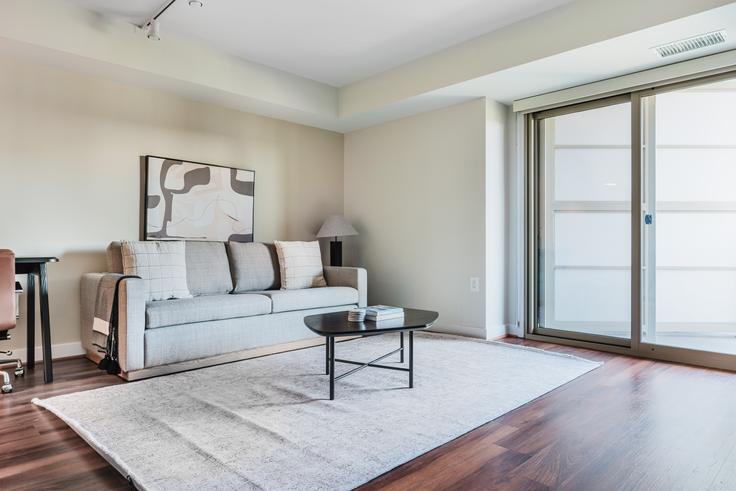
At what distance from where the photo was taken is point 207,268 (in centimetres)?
393

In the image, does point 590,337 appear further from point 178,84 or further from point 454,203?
point 178,84

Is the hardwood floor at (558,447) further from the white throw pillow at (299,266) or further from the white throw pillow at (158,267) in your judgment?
the white throw pillow at (299,266)

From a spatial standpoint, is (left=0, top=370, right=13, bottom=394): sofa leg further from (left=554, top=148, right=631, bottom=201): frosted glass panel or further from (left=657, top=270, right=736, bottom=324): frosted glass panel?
(left=657, top=270, right=736, bottom=324): frosted glass panel

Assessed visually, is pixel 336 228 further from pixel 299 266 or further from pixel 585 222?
pixel 585 222

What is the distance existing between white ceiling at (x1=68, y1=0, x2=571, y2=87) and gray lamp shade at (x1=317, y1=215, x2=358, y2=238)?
161 centimetres

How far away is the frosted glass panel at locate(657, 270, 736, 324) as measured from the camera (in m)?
3.52

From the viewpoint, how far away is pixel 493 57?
3691 millimetres

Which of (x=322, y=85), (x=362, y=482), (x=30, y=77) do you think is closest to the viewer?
(x=362, y=482)

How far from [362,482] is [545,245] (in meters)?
3.30

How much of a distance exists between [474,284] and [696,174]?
196 cm

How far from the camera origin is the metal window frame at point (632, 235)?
3.40 meters

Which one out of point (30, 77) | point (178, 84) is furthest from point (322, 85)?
point (30, 77)

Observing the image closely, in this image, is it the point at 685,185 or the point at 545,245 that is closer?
the point at 685,185

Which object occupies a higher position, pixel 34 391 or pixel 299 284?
pixel 299 284
